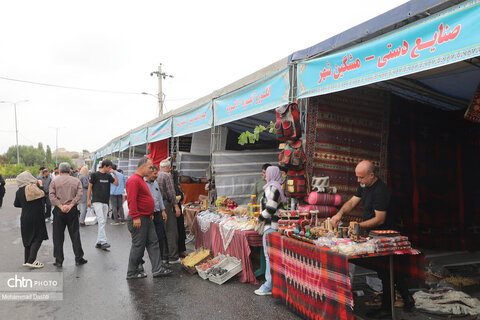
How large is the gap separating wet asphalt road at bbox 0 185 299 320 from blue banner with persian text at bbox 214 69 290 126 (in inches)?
108

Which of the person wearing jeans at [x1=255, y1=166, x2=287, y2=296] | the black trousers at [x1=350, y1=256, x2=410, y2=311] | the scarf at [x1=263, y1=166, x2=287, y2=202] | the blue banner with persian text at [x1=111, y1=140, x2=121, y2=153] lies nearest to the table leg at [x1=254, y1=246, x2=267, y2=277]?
the person wearing jeans at [x1=255, y1=166, x2=287, y2=296]

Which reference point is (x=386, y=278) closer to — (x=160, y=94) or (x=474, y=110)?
(x=474, y=110)

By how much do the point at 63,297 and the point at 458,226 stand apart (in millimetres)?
7012

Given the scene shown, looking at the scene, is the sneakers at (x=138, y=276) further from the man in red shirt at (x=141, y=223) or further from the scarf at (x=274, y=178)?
the scarf at (x=274, y=178)

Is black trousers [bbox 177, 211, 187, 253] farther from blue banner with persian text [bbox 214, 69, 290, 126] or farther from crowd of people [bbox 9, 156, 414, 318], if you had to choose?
blue banner with persian text [bbox 214, 69, 290, 126]

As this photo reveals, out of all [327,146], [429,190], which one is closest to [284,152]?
[327,146]

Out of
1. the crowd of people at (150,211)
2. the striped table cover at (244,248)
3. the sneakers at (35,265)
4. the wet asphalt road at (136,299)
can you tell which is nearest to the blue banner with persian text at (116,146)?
the crowd of people at (150,211)

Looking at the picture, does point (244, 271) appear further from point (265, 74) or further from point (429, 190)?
point (429, 190)

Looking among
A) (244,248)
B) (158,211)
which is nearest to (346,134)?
(244,248)

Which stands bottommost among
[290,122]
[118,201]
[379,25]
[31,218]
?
[118,201]

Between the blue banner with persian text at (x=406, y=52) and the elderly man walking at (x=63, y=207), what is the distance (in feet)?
14.5

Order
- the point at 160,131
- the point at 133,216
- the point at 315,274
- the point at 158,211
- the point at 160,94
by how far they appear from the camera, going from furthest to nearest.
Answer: the point at 160,94, the point at 160,131, the point at 158,211, the point at 133,216, the point at 315,274

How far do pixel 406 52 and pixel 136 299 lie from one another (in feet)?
14.1

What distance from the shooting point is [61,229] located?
19.7 ft
